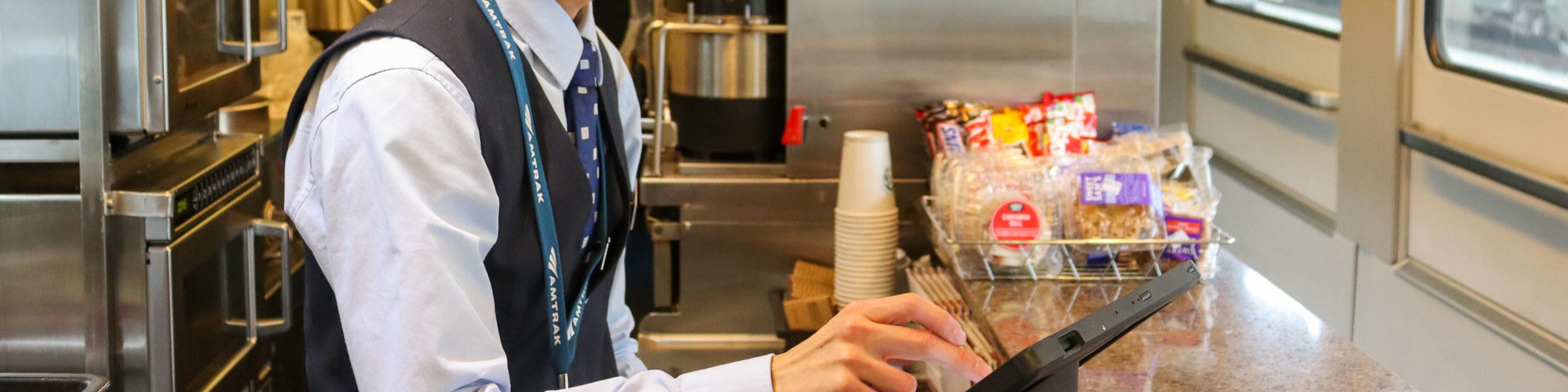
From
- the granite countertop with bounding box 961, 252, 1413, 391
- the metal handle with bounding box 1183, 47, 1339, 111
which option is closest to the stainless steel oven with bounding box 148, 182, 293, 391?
the granite countertop with bounding box 961, 252, 1413, 391

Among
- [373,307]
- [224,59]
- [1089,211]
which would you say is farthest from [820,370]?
[224,59]

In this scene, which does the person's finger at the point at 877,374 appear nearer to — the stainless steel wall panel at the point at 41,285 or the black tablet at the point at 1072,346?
the black tablet at the point at 1072,346

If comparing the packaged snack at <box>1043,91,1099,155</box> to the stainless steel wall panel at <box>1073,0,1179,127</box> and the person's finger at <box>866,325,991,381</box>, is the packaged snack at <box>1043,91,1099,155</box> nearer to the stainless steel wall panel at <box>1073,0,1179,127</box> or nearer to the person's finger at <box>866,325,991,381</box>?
the stainless steel wall panel at <box>1073,0,1179,127</box>

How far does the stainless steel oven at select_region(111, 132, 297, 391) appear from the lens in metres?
2.47

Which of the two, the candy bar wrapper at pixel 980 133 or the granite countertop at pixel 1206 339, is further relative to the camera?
the candy bar wrapper at pixel 980 133

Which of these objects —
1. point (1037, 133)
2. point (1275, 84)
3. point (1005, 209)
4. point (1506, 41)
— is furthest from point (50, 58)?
point (1275, 84)

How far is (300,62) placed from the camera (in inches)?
147

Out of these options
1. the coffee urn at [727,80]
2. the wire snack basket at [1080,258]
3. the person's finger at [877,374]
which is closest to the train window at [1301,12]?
the coffee urn at [727,80]

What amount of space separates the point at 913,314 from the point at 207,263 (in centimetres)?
203

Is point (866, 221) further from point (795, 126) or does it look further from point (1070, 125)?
point (1070, 125)

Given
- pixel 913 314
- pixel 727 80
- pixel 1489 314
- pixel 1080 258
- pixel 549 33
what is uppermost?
pixel 549 33

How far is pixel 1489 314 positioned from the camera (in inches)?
117

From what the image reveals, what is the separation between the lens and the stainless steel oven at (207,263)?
8.11 feet

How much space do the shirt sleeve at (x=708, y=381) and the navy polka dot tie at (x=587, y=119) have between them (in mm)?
352
